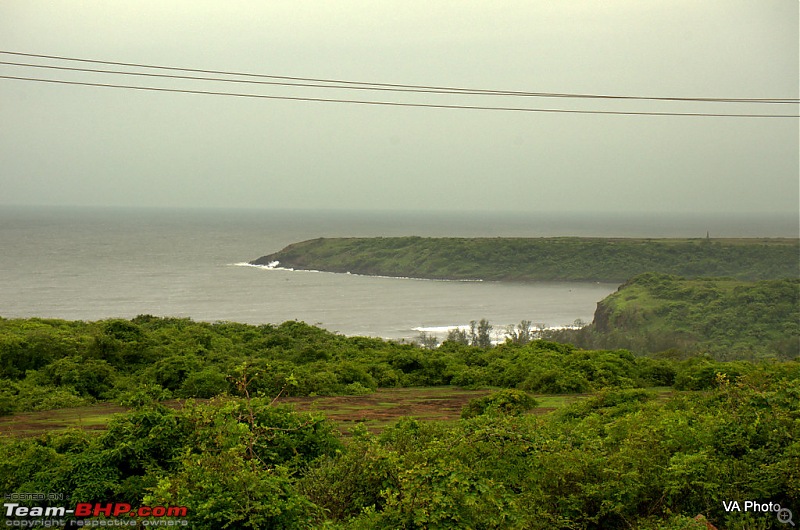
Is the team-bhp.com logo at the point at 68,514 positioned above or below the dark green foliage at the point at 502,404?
above

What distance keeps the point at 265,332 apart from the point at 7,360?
411 inches

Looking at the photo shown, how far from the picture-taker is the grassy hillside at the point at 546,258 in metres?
75.8

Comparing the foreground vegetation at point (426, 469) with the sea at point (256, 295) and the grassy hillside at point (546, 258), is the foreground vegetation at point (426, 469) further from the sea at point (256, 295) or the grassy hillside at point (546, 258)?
the grassy hillside at point (546, 258)

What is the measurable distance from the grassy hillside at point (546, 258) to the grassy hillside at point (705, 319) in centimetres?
2873

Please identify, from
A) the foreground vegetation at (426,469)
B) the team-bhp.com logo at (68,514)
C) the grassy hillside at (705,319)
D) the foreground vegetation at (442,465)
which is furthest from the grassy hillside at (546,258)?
the team-bhp.com logo at (68,514)

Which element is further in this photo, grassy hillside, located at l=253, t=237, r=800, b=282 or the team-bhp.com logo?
grassy hillside, located at l=253, t=237, r=800, b=282

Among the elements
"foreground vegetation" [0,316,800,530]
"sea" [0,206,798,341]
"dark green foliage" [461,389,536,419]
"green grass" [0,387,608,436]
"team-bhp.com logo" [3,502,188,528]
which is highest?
"foreground vegetation" [0,316,800,530]

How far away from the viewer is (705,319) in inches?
1614

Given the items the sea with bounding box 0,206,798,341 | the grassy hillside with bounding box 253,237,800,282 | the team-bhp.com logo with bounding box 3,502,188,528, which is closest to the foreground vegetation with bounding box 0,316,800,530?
the team-bhp.com logo with bounding box 3,502,188,528

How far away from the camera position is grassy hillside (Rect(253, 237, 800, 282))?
75812mm

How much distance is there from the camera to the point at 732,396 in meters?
12.1

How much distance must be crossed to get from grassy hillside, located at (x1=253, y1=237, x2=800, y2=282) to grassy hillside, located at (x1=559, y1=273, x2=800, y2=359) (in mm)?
28731

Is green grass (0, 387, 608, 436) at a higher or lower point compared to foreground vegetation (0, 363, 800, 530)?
lower

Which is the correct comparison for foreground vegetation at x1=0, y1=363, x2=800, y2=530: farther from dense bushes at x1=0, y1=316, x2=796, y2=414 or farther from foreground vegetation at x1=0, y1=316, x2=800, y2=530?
dense bushes at x1=0, y1=316, x2=796, y2=414
